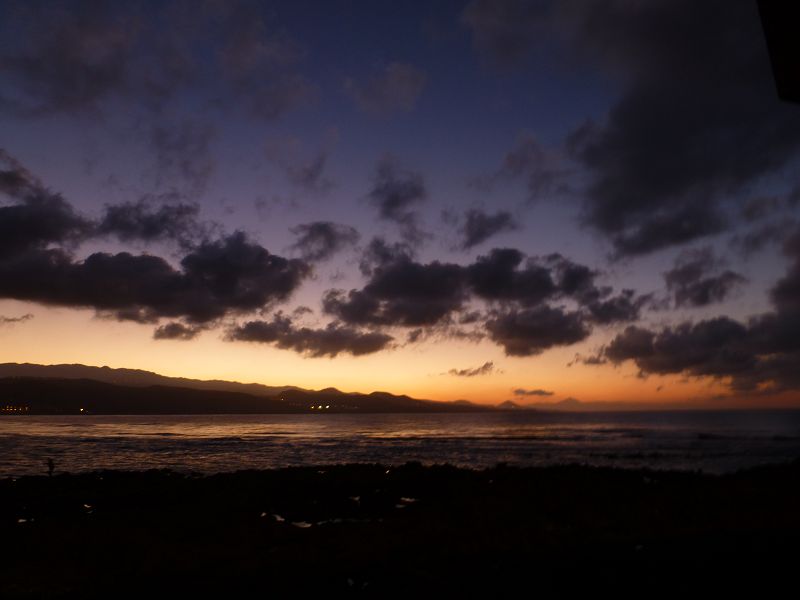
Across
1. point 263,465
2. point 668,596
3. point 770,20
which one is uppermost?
point 770,20

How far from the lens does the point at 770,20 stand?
278cm

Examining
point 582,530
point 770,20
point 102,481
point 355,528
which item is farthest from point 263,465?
point 770,20

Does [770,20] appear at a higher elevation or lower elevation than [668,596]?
higher

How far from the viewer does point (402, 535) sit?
16.8 meters

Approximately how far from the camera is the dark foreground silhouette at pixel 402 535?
1019 cm

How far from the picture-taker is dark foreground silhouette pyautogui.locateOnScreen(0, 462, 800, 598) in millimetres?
10188

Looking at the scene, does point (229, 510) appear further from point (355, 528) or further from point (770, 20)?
point (770, 20)

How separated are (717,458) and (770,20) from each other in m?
59.8

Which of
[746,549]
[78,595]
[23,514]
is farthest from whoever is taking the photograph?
[23,514]

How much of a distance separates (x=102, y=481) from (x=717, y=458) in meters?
52.1

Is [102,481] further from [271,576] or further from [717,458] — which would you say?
[717,458]

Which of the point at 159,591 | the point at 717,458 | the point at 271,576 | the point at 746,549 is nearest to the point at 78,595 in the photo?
the point at 159,591

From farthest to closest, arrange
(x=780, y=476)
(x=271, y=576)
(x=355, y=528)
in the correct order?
1. (x=780, y=476)
2. (x=355, y=528)
3. (x=271, y=576)

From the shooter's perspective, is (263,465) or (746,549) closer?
(746,549)
